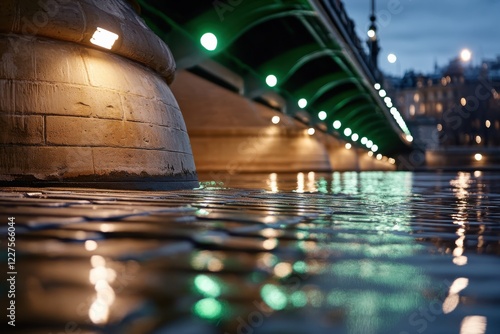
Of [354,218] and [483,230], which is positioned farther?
[354,218]

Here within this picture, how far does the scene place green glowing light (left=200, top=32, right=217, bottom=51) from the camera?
15844 millimetres

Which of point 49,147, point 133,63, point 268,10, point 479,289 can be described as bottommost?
Result: point 479,289

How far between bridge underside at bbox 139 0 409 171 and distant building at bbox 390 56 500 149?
265 feet

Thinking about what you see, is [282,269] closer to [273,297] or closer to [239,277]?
[239,277]

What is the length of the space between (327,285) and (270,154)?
36658mm

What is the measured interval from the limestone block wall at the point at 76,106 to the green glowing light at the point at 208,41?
307 inches

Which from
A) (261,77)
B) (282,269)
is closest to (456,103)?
(261,77)

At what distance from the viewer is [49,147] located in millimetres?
6391

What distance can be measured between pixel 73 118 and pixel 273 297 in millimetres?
5162

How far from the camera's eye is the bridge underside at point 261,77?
16.9m

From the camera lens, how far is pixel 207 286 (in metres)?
2.10

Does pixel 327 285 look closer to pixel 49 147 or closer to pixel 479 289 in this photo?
pixel 479 289

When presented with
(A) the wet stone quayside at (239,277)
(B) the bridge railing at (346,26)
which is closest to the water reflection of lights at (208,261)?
(A) the wet stone quayside at (239,277)

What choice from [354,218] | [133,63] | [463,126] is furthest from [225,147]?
[463,126]
